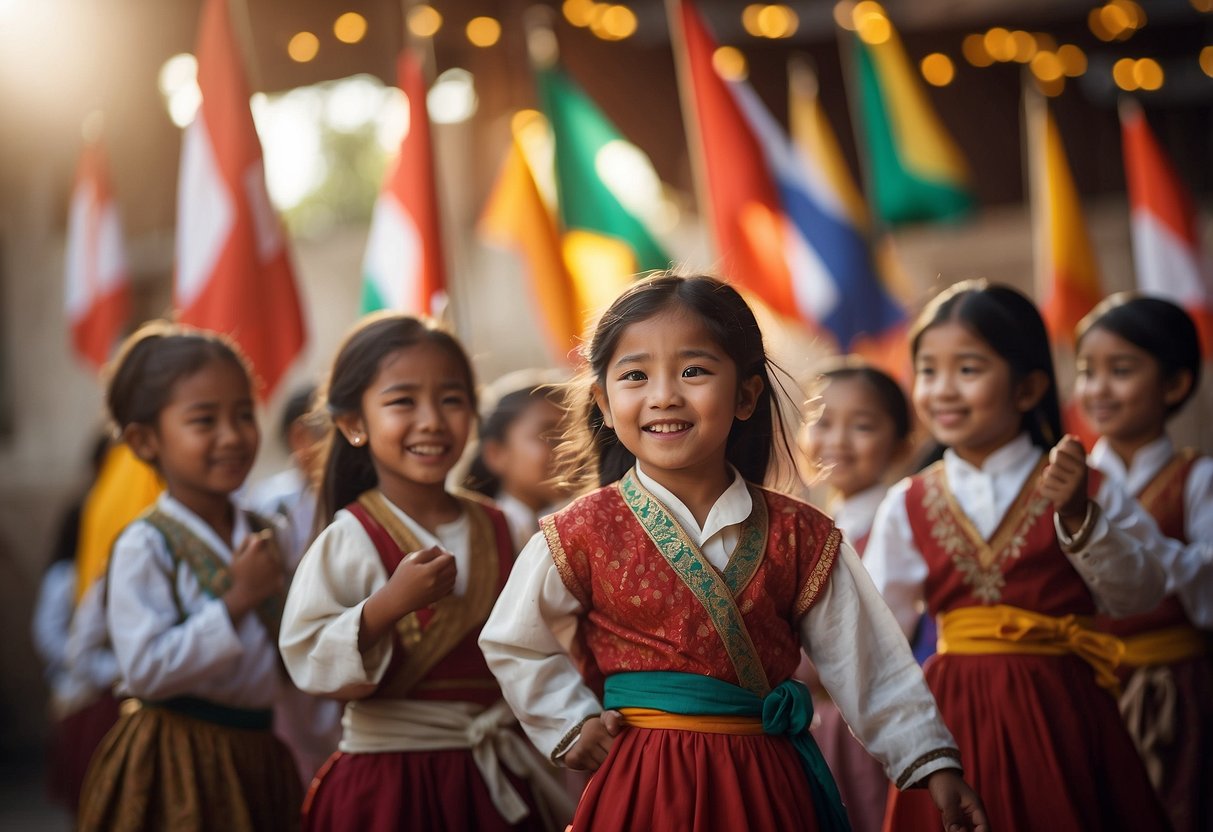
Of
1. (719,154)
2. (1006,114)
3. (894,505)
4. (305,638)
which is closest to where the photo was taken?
(305,638)

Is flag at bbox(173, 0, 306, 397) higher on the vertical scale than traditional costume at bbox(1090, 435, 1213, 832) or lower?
higher

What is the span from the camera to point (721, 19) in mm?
8906

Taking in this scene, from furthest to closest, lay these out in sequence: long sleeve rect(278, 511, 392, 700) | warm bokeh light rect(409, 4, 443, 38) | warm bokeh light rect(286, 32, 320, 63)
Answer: warm bokeh light rect(286, 32, 320, 63)
warm bokeh light rect(409, 4, 443, 38)
long sleeve rect(278, 511, 392, 700)

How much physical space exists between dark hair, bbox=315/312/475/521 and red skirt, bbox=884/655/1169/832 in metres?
1.34

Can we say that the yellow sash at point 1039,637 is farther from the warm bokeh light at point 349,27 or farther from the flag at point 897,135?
the warm bokeh light at point 349,27

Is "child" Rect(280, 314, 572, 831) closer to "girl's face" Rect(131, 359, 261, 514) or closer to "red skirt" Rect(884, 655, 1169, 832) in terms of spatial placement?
"girl's face" Rect(131, 359, 261, 514)

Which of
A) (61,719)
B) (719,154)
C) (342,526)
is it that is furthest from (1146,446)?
(61,719)

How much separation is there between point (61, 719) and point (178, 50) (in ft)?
14.5

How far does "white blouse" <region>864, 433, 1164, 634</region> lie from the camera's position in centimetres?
286

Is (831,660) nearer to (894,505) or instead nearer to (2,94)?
(894,505)

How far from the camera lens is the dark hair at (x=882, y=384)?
412cm

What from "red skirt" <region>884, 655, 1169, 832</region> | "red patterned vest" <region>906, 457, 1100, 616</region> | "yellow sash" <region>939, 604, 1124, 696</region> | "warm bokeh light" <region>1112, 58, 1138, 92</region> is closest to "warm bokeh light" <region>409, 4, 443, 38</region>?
"red patterned vest" <region>906, 457, 1100, 616</region>

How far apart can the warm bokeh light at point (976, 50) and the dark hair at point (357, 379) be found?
6.28 metres

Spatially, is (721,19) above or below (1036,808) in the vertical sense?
above
